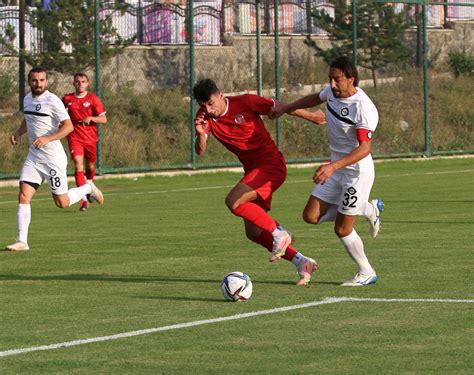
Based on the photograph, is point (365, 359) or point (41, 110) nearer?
point (365, 359)

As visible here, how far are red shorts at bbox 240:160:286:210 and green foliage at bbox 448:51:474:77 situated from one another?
2901 centimetres

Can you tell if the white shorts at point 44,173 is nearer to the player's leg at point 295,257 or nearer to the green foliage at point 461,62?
the player's leg at point 295,257

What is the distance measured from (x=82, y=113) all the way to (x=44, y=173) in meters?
6.48

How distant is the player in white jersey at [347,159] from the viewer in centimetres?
1140

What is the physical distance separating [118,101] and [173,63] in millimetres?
3939

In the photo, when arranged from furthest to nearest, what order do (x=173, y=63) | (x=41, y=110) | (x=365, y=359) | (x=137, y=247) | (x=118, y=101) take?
(x=173, y=63), (x=118, y=101), (x=41, y=110), (x=137, y=247), (x=365, y=359)

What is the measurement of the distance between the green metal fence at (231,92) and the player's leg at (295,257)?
14.9m

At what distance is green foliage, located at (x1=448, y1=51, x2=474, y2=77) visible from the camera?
41213 millimetres

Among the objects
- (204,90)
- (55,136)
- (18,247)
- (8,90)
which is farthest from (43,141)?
(8,90)

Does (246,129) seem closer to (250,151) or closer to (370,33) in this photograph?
(250,151)

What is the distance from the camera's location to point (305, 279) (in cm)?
1165

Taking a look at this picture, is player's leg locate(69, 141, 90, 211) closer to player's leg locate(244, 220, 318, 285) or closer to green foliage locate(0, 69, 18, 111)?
→ green foliage locate(0, 69, 18, 111)

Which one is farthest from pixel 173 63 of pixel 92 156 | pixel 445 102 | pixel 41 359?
pixel 41 359

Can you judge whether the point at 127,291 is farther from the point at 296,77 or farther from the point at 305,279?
the point at 296,77
